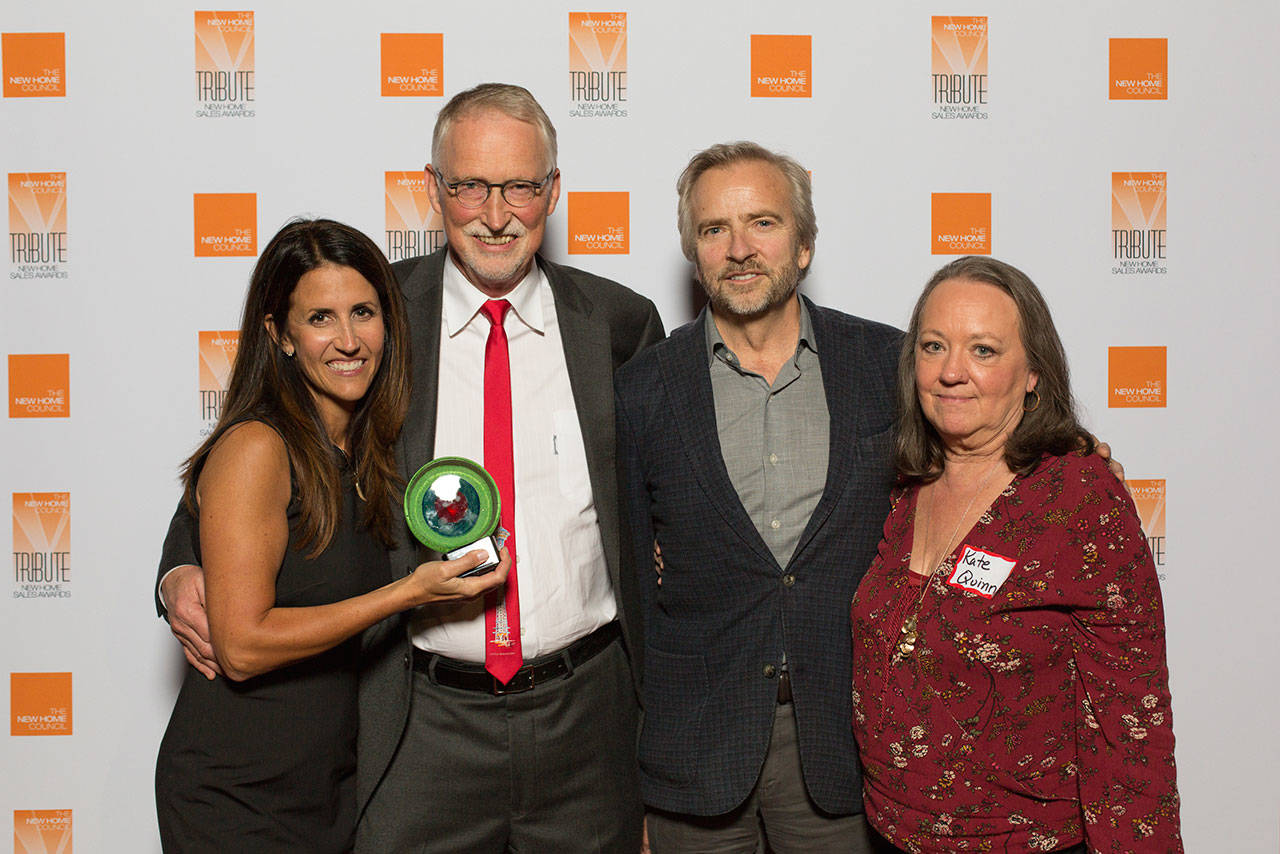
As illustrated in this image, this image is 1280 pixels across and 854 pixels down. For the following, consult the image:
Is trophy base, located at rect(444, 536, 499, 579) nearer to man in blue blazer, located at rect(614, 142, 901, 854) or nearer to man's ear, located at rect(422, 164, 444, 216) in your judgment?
man in blue blazer, located at rect(614, 142, 901, 854)

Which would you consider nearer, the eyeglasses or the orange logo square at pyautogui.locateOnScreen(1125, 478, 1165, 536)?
the eyeglasses

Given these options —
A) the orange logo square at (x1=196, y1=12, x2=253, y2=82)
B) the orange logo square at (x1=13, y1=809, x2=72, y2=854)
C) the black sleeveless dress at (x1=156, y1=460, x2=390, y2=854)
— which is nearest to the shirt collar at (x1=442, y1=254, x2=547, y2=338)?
the black sleeveless dress at (x1=156, y1=460, x2=390, y2=854)

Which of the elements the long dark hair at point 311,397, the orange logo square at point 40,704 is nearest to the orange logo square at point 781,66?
the long dark hair at point 311,397

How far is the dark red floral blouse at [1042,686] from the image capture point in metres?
1.67

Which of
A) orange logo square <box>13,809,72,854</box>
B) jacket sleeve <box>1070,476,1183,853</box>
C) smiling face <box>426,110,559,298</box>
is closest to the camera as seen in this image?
jacket sleeve <box>1070,476,1183,853</box>

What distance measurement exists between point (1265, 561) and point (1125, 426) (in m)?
0.61

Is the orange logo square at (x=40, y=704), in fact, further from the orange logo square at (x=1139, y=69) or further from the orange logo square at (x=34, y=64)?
the orange logo square at (x=1139, y=69)

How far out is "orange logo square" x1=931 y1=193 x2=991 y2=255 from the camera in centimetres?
293

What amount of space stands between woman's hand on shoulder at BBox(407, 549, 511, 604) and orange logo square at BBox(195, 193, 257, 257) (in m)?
1.49

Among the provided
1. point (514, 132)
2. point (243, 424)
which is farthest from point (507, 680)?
point (514, 132)

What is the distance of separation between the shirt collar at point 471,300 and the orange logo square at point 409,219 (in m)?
0.57

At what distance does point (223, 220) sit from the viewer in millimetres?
2840

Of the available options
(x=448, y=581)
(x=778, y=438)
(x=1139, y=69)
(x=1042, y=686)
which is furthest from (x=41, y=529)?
(x=1139, y=69)

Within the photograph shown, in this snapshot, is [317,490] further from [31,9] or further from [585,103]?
[31,9]
